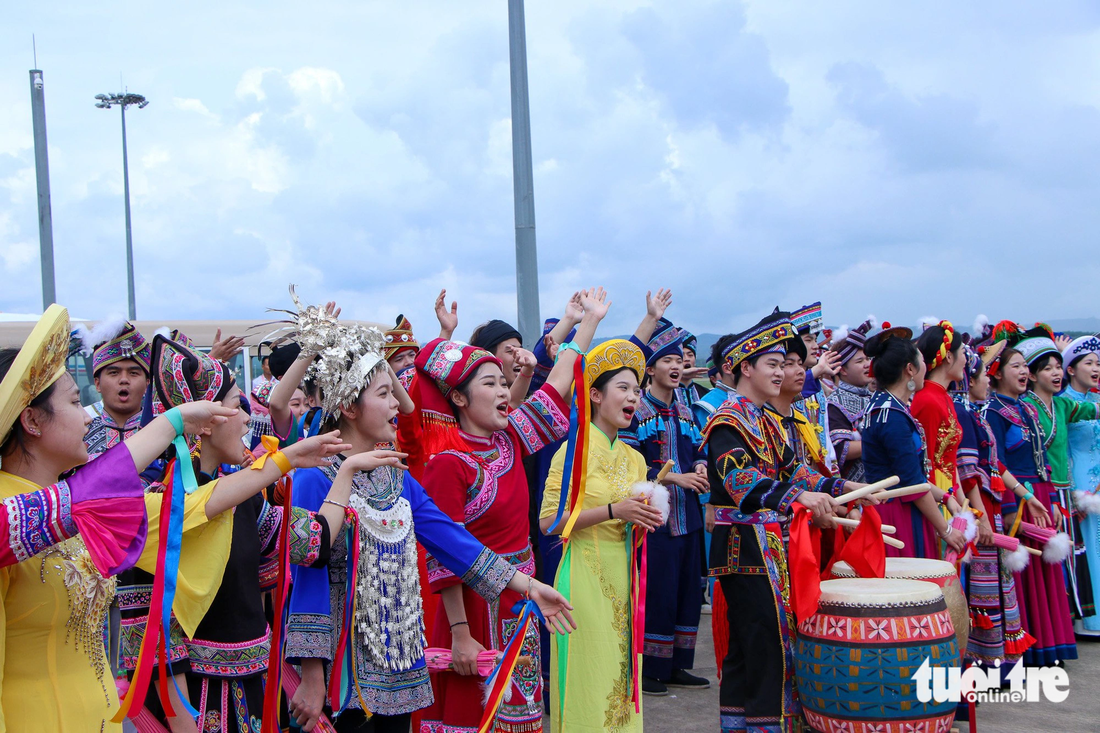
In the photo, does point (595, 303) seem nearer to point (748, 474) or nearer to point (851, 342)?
point (748, 474)

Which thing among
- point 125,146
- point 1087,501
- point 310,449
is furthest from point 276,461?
point 125,146

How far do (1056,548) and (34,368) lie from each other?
635 centimetres

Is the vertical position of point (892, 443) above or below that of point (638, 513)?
above

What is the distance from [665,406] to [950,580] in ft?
7.51

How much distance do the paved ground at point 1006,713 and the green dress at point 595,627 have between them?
4.49 feet

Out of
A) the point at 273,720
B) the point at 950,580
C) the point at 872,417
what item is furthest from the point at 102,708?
the point at 872,417

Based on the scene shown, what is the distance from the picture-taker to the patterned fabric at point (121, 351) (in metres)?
4.81

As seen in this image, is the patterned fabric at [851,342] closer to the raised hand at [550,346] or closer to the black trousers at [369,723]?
the raised hand at [550,346]

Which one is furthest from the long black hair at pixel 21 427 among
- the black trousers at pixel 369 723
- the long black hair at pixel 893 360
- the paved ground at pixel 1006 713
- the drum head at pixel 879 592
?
the long black hair at pixel 893 360

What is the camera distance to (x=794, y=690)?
4203 mm

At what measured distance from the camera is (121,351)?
4.83m

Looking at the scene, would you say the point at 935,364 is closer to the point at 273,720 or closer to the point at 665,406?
the point at 665,406

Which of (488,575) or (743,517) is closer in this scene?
(488,575)

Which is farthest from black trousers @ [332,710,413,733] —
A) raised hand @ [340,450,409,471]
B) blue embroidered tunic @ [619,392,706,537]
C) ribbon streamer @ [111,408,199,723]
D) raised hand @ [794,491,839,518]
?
blue embroidered tunic @ [619,392,706,537]
